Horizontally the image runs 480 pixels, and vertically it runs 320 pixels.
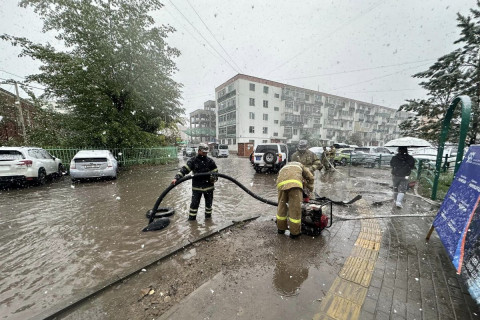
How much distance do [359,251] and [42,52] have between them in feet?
51.5

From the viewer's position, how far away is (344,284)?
2.28 m

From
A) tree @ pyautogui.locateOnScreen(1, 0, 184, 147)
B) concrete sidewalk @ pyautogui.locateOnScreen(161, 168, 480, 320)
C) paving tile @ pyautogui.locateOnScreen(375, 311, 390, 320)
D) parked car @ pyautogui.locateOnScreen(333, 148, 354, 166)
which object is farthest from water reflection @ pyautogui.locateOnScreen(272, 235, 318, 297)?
parked car @ pyautogui.locateOnScreen(333, 148, 354, 166)

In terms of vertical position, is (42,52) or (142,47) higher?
(142,47)

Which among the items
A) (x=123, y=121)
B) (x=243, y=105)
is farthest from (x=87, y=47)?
(x=243, y=105)

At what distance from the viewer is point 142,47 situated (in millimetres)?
11898

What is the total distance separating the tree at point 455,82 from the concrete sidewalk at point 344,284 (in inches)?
359

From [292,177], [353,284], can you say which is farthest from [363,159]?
[353,284]

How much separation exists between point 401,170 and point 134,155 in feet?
50.2

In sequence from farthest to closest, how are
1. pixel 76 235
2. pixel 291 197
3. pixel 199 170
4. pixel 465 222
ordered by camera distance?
pixel 199 170 < pixel 76 235 < pixel 291 197 < pixel 465 222

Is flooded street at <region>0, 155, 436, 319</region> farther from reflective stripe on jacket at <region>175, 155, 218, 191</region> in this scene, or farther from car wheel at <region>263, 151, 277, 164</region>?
car wheel at <region>263, 151, 277, 164</region>

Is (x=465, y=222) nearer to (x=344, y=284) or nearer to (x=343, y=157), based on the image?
(x=344, y=284)

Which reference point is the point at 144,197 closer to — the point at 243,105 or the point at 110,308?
the point at 110,308

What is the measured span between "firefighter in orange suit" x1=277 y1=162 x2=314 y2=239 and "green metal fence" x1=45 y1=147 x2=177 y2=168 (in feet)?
42.3

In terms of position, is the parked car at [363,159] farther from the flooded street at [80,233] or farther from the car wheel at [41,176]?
the car wheel at [41,176]
